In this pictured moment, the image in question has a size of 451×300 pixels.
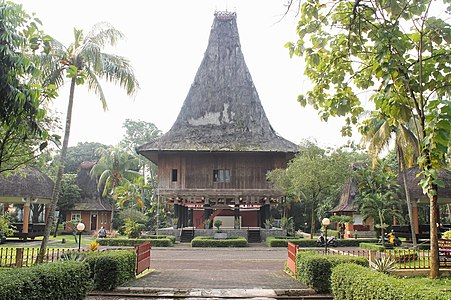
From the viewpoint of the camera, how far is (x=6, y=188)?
3262 cm

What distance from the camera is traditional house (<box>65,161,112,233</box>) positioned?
157ft

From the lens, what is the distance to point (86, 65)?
57.9 feet

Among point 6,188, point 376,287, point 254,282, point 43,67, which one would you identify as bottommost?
point 254,282

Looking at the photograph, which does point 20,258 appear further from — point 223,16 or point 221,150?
point 223,16

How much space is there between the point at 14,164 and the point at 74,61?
4.67 meters

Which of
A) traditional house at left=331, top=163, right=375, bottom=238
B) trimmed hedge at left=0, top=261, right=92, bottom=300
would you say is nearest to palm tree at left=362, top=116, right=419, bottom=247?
traditional house at left=331, top=163, right=375, bottom=238

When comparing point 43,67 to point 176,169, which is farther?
point 176,169

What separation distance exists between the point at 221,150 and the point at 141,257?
73.5 ft

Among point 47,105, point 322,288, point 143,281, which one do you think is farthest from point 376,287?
point 47,105

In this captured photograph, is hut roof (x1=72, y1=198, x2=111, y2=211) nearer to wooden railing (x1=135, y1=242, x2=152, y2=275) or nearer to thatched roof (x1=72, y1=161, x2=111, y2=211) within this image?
thatched roof (x1=72, y1=161, x2=111, y2=211)

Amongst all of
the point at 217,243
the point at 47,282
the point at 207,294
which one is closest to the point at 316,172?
the point at 217,243

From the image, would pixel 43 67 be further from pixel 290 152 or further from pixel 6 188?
pixel 290 152

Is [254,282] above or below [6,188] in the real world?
below

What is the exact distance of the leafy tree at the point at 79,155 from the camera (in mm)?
59562
